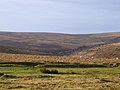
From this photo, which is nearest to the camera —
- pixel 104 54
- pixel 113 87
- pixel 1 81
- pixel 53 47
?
pixel 113 87

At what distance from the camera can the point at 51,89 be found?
1035 inches

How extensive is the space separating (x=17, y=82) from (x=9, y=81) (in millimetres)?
839

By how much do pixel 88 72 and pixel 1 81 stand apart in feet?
43.1

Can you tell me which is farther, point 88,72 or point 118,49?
point 118,49

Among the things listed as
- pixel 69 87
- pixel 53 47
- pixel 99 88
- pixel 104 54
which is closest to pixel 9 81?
pixel 69 87

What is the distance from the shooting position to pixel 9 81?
30156 millimetres

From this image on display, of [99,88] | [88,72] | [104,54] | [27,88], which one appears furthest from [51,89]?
[104,54]

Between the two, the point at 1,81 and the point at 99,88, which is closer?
the point at 99,88

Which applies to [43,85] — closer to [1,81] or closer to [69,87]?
[69,87]

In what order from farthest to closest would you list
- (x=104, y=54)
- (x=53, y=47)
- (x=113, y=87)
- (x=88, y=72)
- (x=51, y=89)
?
(x=53, y=47) < (x=104, y=54) < (x=88, y=72) < (x=113, y=87) < (x=51, y=89)

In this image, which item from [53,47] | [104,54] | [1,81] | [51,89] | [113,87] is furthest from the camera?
[53,47]

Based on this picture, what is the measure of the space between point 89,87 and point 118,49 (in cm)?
7092

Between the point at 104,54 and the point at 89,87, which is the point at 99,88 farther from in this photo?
the point at 104,54

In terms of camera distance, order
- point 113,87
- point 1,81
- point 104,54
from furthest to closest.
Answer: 1. point 104,54
2. point 1,81
3. point 113,87
